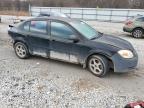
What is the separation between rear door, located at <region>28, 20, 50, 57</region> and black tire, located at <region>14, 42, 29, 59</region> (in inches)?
11.5

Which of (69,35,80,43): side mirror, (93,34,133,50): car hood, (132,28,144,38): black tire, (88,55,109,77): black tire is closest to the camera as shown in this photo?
(88,55,109,77): black tire

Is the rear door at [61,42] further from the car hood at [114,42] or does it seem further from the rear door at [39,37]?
the car hood at [114,42]

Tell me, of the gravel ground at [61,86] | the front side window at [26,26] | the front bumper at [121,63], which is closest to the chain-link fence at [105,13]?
the gravel ground at [61,86]

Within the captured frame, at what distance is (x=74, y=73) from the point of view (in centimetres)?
590

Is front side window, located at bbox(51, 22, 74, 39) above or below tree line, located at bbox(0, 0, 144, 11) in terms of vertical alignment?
below

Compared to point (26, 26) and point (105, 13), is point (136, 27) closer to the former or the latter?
point (26, 26)

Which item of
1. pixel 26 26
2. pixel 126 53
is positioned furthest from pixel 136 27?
pixel 26 26

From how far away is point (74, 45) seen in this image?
5859mm

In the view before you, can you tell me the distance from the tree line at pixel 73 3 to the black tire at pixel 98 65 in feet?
98.4

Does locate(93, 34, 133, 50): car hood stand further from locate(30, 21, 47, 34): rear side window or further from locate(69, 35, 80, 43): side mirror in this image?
locate(30, 21, 47, 34): rear side window

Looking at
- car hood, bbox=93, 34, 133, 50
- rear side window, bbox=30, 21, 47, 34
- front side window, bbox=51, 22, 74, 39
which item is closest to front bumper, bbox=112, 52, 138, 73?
car hood, bbox=93, 34, 133, 50

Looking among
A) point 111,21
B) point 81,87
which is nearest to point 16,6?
point 111,21

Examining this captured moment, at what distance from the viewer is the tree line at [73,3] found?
35.2 metres

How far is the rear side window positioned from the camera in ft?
21.1
